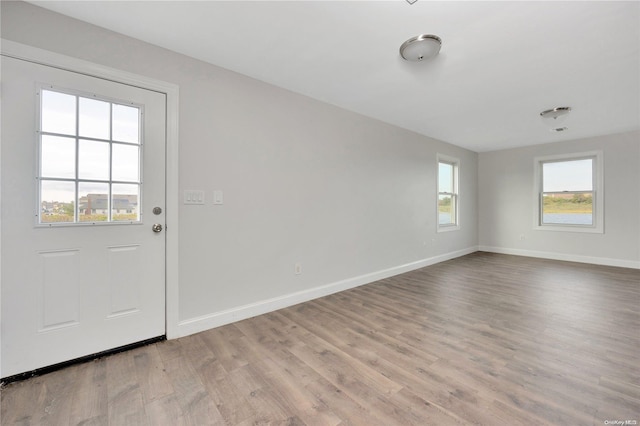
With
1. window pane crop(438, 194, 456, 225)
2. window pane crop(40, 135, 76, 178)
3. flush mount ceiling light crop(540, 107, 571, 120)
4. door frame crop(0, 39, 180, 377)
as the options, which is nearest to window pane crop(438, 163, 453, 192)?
window pane crop(438, 194, 456, 225)

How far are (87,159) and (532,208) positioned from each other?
7.61 metres

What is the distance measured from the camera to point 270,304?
9.45 ft

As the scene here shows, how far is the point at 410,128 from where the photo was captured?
4.57 m

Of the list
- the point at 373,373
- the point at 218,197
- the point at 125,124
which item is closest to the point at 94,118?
the point at 125,124

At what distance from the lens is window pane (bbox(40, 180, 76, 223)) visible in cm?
183

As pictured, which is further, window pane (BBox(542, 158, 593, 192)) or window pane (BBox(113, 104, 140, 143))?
window pane (BBox(542, 158, 593, 192))

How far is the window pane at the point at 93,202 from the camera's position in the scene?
1.96 metres

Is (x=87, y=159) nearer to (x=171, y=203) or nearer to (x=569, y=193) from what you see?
(x=171, y=203)

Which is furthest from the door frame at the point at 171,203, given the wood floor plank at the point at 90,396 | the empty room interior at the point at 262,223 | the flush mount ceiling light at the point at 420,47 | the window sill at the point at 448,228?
the window sill at the point at 448,228

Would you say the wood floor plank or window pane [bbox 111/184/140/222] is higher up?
window pane [bbox 111/184/140/222]

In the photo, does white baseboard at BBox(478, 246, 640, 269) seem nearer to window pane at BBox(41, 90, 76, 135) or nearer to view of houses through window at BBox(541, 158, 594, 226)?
view of houses through window at BBox(541, 158, 594, 226)

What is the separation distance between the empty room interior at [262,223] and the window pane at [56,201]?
1 centimetres

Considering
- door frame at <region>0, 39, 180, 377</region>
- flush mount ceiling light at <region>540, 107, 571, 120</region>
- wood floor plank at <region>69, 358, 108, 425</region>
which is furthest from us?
flush mount ceiling light at <region>540, 107, 571, 120</region>

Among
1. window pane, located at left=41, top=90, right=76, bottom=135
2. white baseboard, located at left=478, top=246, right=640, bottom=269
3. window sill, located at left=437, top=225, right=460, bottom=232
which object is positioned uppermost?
window pane, located at left=41, top=90, right=76, bottom=135
